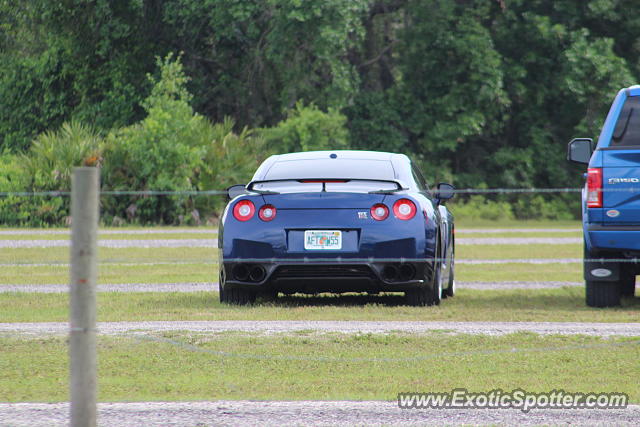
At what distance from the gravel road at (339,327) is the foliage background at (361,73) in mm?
27977

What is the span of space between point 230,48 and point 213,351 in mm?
36930

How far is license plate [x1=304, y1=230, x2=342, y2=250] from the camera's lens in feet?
39.5

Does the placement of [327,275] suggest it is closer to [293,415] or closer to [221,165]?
[293,415]

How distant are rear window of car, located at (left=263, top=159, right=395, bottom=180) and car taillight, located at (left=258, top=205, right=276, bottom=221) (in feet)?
1.85

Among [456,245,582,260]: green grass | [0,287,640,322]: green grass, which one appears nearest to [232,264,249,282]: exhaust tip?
[0,287,640,322]: green grass

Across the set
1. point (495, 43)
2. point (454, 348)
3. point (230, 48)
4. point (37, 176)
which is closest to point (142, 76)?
point (230, 48)

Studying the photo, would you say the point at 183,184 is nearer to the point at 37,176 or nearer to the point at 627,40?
the point at 37,176

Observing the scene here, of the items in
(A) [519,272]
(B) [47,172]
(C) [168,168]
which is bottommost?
(A) [519,272]

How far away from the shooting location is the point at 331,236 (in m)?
12.0

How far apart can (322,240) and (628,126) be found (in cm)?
316

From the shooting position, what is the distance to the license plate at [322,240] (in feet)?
39.5

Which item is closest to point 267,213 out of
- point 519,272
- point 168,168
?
point 519,272

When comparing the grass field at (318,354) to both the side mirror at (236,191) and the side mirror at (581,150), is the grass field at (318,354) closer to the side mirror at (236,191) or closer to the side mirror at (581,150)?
the side mirror at (236,191)

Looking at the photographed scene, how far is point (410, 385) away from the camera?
25.2 ft
